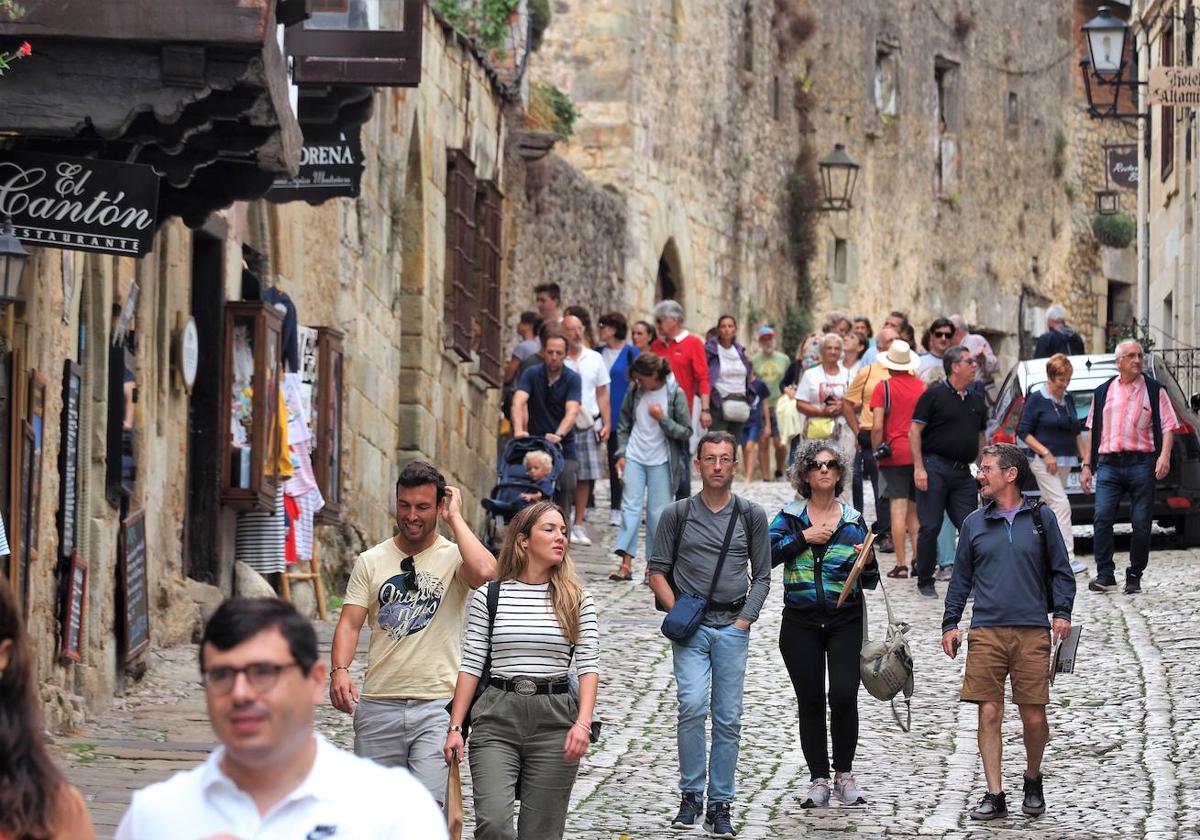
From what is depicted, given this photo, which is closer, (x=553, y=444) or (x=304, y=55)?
(x=304, y=55)

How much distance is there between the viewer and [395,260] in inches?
749

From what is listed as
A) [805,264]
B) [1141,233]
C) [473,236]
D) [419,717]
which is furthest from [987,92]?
[419,717]

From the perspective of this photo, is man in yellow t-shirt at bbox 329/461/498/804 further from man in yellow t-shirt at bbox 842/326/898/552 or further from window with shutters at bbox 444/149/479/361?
window with shutters at bbox 444/149/479/361

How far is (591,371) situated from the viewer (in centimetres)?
1798

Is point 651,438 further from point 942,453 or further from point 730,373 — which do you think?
point 730,373

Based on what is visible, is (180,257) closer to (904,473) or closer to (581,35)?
(904,473)

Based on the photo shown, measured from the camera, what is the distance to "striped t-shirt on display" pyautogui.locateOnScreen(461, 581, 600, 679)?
778 centimetres

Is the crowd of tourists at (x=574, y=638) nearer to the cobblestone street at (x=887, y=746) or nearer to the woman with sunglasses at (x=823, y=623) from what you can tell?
the woman with sunglasses at (x=823, y=623)

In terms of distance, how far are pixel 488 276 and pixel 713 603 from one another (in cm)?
1280

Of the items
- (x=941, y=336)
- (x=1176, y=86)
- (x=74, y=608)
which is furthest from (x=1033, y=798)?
(x=941, y=336)

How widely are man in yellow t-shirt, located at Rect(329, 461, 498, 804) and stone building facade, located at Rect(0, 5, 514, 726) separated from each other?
8.85 ft

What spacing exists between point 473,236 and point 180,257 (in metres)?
8.33

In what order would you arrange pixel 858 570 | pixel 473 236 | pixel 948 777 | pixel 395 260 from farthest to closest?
1. pixel 473 236
2. pixel 395 260
3. pixel 948 777
4. pixel 858 570

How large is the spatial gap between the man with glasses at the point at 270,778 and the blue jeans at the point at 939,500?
11701 mm
